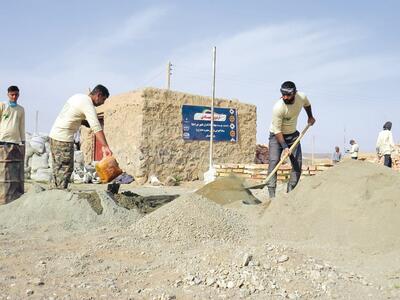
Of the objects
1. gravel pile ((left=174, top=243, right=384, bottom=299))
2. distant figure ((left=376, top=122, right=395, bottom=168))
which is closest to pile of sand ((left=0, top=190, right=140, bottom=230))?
gravel pile ((left=174, top=243, right=384, bottom=299))

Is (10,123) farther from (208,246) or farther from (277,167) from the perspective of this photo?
(208,246)

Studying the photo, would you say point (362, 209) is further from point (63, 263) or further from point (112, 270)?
point (63, 263)

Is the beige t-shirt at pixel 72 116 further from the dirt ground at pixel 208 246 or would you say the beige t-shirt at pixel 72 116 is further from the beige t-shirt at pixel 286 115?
the beige t-shirt at pixel 286 115

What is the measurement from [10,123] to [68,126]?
1.14 m

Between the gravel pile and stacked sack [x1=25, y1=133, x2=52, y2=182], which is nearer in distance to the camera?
the gravel pile

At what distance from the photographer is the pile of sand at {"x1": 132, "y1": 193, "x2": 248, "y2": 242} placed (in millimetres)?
3375

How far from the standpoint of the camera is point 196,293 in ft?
7.26

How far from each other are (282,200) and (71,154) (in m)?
2.10

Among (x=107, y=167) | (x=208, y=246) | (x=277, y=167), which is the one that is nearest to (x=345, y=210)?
(x=208, y=246)

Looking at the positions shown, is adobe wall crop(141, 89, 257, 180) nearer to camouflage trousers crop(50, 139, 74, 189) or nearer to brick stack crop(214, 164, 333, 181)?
brick stack crop(214, 164, 333, 181)

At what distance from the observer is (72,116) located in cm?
443

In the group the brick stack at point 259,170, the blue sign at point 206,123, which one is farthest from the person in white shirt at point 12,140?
the blue sign at point 206,123

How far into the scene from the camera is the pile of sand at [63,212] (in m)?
3.91

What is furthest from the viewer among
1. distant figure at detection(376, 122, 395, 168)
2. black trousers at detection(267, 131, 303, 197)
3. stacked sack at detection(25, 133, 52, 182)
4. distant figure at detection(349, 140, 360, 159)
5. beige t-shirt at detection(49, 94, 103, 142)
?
distant figure at detection(349, 140, 360, 159)
